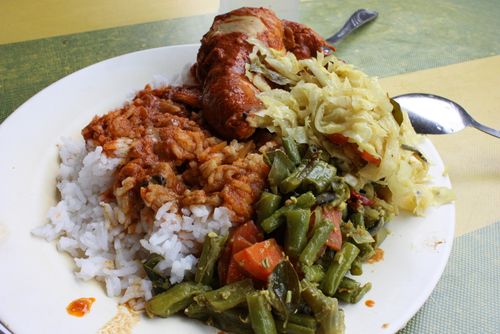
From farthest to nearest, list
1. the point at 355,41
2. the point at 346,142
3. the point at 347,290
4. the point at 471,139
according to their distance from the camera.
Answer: the point at 355,41
the point at 471,139
the point at 346,142
the point at 347,290

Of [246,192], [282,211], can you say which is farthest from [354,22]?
[282,211]

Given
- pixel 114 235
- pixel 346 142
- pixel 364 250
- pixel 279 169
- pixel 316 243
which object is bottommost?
pixel 364 250

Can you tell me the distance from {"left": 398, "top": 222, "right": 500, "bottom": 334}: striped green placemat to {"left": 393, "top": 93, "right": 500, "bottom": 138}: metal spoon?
0.78 metres

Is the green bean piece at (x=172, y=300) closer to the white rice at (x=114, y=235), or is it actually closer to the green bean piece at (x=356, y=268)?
the white rice at (x=114, y=235)

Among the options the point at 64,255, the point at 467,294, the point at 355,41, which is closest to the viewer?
the point at 64,255

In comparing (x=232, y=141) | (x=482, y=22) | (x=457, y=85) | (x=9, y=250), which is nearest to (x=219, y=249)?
(x=232, y=141)

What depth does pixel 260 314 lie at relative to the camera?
2.09m

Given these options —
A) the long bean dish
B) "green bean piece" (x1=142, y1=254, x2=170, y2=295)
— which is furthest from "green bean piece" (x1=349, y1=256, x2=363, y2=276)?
"green bean piece" (x1=142, y1=254, x2=170, y2=295)

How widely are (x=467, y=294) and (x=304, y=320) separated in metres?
1.02

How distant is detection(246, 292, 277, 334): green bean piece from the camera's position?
2072mm

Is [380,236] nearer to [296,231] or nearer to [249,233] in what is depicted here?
[296,231]

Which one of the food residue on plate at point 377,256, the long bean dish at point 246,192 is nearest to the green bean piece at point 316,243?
the long bean dish at point 246,192

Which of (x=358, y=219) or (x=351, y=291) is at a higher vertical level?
(x=358, y=219)

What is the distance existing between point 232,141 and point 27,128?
Result: 3.96 feet
